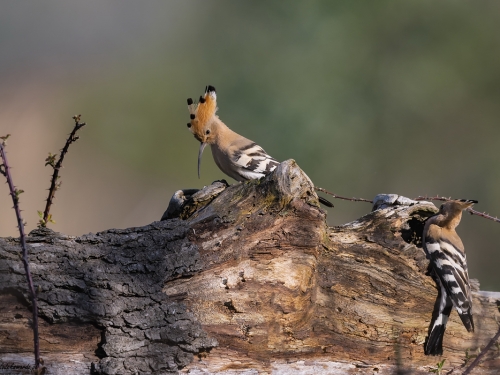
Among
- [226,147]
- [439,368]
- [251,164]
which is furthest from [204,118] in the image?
[439,368]

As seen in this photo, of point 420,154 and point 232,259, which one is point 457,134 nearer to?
point 420,154

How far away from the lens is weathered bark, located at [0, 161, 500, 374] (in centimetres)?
143

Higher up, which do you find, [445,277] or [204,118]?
[204,118]

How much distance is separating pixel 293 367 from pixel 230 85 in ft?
15.3

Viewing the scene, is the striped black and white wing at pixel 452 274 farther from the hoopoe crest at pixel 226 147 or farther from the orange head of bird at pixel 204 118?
the orange head of bird at pixel 204 118

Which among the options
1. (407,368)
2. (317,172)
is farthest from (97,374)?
(317,172)

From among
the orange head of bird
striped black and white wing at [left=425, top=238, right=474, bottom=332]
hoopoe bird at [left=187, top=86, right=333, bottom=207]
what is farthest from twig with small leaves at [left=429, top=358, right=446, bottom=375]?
the orange head of bird

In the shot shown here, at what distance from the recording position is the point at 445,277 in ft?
6.05

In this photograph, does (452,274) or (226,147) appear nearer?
(452,274)

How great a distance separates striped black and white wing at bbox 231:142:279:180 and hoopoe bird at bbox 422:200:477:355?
0.93 metres

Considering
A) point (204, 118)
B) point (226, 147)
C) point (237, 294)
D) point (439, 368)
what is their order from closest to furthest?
point (237, 294)
point (439, 368)
point (226, 147)
point (204, 118)

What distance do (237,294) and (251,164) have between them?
127 centimetres

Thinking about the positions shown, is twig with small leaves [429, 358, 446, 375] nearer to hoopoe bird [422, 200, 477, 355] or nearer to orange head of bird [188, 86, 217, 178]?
hoopoe bird [422, 200, 477, 355]

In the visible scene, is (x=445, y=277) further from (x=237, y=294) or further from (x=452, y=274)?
(x=237, y=294)
